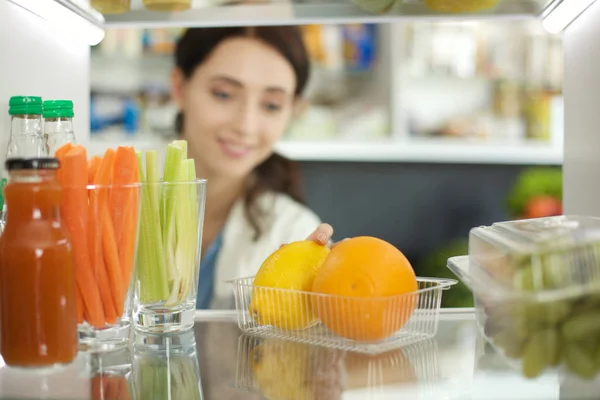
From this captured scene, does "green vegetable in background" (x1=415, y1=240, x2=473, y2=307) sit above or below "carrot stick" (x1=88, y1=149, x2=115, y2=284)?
below

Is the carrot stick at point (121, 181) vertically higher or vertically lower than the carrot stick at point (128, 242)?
higher

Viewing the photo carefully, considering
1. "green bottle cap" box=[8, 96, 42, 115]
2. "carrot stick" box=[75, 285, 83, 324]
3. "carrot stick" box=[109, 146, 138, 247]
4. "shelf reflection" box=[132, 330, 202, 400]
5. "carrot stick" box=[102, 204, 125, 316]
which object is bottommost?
"shelf reflection" box=[132, 330, 202, 400]

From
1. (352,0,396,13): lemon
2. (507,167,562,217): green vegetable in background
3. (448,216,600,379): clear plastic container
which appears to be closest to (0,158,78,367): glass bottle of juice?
(448,216,600,379): clear plastic container

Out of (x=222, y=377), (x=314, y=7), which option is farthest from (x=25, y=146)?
(x=314, y=7)

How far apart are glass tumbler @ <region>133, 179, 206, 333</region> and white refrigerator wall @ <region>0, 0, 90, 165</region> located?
0.66 ft

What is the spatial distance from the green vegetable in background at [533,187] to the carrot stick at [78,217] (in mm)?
2531

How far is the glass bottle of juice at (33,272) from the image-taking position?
24.3 inches

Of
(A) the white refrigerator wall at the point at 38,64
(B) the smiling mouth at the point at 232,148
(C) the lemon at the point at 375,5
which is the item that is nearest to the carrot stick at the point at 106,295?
(A) the white refrigerator wall at the point at 38,64

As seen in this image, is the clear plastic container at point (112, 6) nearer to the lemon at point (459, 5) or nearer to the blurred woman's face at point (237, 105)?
the lemon at point (459, 5)

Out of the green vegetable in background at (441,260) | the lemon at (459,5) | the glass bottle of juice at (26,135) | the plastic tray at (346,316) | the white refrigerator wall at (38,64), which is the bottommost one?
the green vegetable in background at (441,260)

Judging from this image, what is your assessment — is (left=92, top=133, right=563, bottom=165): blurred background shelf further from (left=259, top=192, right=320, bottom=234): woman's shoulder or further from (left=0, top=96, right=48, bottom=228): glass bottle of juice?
(left=0, top=96, right=48, bottom=228): glass bottle of juice

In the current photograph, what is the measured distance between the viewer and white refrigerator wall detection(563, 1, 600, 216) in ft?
3.02

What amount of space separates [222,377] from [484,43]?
2.79m

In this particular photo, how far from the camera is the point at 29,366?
0.63 meters
